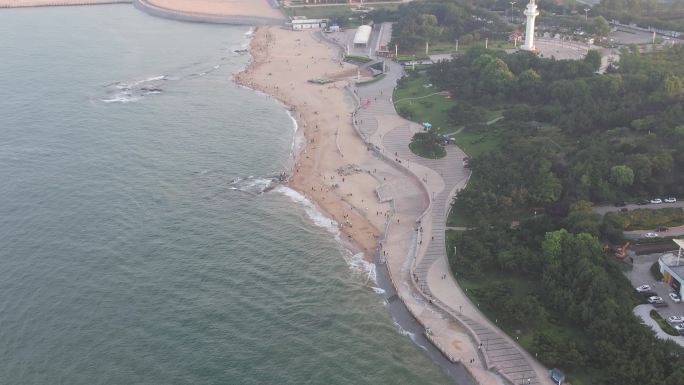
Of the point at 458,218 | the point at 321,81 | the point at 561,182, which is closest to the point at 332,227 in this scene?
the point at 458,218

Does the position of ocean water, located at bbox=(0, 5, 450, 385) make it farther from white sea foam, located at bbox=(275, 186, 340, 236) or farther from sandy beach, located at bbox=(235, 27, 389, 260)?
sandy beach, located at bbox=(235, 27, 389, 260)

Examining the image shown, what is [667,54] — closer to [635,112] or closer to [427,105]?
[635,112]

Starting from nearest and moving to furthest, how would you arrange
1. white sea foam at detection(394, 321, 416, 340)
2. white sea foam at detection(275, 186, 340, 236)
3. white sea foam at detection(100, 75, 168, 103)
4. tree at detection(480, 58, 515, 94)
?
white sea foam at detection(394, 321, 416, 340), white sea foam at detection(275, 186, 340, 236), tree at detection(480, 58, 515, 94), white sea foam at detection(100, 75, 168, 103)

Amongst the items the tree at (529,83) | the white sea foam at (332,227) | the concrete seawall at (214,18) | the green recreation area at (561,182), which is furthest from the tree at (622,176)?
the concrete seawall at (214,18)

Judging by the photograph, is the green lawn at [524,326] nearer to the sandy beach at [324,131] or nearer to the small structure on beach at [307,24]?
the sandy beach at [324,131]

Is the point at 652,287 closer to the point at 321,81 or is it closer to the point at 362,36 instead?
the point at 321,81

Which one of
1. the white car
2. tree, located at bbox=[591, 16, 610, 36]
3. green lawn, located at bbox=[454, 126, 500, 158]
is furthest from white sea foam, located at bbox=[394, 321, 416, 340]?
tree, located at bbox=[591, 16, 610, 36]
